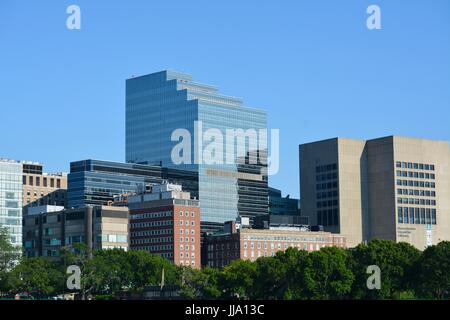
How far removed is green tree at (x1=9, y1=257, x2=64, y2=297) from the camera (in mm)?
172500

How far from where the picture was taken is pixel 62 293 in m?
175

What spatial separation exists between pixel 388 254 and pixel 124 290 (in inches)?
1846

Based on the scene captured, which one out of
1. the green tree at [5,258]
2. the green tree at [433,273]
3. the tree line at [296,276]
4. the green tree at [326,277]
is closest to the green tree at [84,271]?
the tree line at [296,276]

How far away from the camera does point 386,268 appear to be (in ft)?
523

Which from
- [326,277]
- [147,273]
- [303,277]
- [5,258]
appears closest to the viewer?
[303,277]

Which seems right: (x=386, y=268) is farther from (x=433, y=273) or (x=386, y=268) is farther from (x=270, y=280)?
(x=270, y=280)

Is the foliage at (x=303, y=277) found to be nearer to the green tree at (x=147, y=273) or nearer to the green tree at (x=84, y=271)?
the green tree at (x=84, y=271)

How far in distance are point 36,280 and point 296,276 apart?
4319cm

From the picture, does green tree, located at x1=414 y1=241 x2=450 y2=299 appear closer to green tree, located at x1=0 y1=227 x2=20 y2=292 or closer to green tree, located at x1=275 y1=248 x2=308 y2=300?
green tree, located at x1=275 y1=248 x2=308 y2=300

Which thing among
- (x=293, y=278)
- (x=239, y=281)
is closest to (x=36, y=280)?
(x=239, y=281)

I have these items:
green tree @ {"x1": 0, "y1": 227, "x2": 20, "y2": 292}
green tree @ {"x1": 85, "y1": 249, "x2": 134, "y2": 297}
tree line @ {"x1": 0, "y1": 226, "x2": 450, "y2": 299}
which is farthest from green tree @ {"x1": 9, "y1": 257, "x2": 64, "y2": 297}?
green tree @ {"x1": 85, "y1": 249, "x2": 134, "y2": 297}
